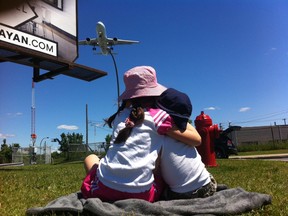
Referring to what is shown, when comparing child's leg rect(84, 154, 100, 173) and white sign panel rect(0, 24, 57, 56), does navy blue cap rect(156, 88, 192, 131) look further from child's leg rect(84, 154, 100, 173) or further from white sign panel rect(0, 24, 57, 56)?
white sign panel rect(0, 24, 57, 56)

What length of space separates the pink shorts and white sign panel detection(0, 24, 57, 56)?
227 inches

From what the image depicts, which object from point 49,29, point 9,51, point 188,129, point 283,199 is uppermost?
point 49,29

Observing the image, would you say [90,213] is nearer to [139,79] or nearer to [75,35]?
[139,79]

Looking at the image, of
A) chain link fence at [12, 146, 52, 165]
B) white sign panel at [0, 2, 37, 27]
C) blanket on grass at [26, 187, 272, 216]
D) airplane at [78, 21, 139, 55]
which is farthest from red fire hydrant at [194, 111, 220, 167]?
chain link fence at [12, 146, 52, 165]

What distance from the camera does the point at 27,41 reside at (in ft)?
25.6

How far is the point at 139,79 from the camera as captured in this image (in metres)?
2.42

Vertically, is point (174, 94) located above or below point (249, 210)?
above

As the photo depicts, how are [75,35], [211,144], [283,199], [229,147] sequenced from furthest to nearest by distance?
[229,147] → [75,35] → [211,144] → [283,199]

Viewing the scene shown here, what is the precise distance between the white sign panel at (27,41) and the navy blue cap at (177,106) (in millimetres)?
5933

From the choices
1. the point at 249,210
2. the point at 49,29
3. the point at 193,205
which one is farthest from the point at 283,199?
the point at 49,29

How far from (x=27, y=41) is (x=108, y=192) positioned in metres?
6.42

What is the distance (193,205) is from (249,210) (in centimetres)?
44

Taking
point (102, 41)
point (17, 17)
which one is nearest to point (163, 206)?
point (17, 17)

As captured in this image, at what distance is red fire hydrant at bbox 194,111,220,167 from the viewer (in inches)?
304
